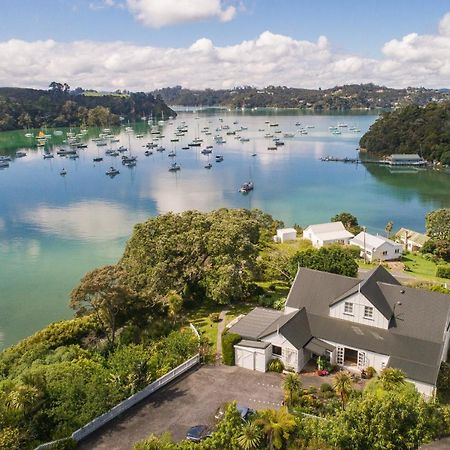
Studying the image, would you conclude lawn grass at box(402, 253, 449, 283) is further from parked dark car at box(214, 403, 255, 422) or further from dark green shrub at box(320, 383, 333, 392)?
parked dark car at box(214, 403, 255, 422)

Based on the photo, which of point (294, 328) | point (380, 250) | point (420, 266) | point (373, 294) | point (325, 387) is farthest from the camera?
point (380, 250)

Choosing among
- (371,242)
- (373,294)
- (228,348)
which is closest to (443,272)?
(371,242)

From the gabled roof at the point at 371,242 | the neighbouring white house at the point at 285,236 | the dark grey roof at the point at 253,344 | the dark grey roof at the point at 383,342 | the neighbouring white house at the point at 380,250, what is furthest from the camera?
the neighbouring white house at the point at 285,236

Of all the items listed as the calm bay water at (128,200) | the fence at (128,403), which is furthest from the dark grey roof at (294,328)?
the calm bay water at (128,200)

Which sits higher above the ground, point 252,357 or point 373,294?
point 373,294

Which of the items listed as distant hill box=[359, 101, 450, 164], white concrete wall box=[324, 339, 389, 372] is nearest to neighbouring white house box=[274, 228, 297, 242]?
white concrete wall box=[324, 339, 389, 372]

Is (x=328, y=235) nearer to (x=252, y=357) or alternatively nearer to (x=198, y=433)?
(x=252, y=357)

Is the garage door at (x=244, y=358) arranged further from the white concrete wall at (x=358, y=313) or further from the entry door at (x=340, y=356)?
the white concrete wall at (x=358, y=313)
